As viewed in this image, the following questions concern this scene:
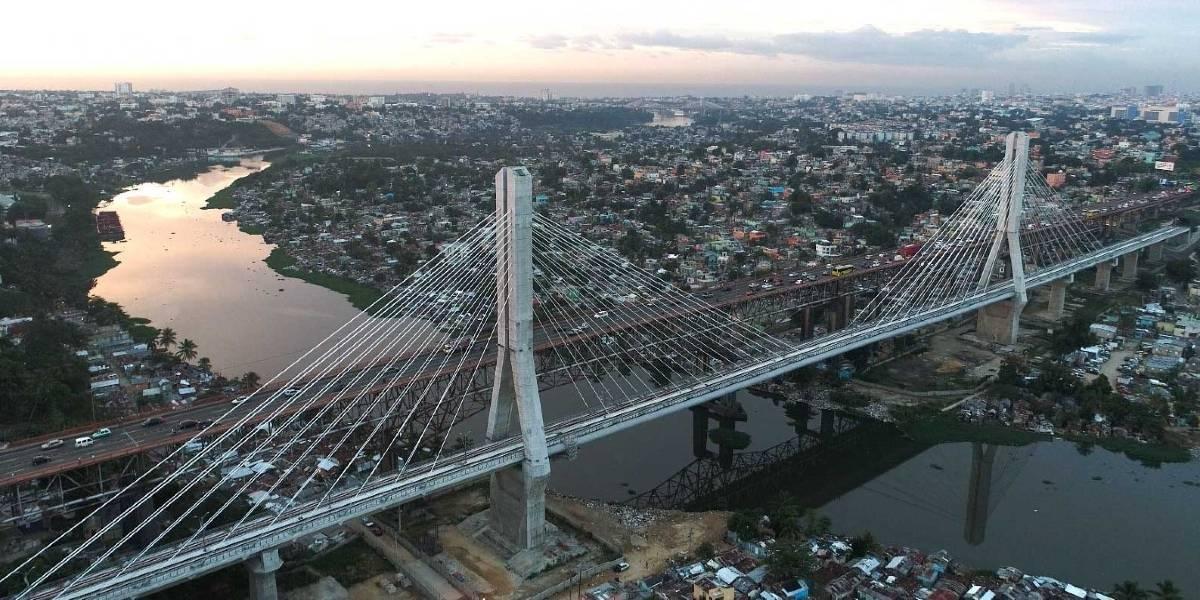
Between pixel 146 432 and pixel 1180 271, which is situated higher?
pixel 146 432

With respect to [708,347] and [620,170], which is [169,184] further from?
[708,347]

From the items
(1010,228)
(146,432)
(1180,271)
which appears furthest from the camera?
(1180,271)

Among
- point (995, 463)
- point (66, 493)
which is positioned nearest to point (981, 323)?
point (995, 463)

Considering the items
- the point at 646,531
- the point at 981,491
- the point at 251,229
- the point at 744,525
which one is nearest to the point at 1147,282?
the point at 981,491

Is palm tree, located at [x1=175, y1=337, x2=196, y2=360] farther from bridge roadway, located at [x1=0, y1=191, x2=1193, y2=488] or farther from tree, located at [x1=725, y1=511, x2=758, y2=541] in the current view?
tree, located at [x1=725, y1=511, x2=758, y2=541]

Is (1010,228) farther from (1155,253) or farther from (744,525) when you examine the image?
(744,525)

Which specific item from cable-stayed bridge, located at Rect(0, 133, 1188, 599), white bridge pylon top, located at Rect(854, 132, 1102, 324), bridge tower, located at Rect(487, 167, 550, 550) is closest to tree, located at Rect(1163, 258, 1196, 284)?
white bridge pylon top, located at Rect(854, 132, 1102, 324)

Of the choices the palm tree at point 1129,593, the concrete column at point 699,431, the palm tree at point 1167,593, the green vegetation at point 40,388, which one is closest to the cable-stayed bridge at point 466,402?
the concrete column at point 699,431
